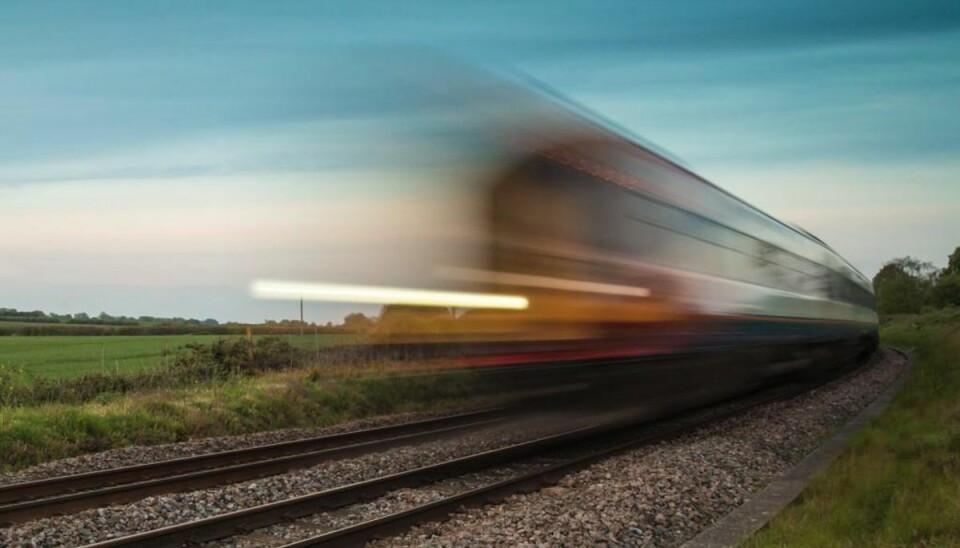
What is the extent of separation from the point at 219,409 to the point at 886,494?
9961 mm

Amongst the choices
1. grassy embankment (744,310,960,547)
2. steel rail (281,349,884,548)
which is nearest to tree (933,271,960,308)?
grassy embankment (744,310,960,547)

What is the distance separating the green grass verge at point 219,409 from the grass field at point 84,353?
3653 millimetres

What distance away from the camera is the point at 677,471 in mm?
9086

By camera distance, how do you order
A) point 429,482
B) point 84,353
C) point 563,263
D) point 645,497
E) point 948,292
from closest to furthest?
point 645,497 < point 563,263 < point 429,482 < point 84,353 < point 948,292

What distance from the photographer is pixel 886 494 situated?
816 cm

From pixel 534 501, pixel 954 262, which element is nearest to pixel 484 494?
pixel 534 501

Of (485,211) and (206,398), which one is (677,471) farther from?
(206,398)

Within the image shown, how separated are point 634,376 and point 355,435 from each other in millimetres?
4690

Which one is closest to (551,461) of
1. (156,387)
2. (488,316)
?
(488,316)

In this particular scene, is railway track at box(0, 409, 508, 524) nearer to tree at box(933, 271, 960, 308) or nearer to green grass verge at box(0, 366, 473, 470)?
green grass verge at box(0, 366, 473, 470)

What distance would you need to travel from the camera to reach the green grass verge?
A: 36.9 ft

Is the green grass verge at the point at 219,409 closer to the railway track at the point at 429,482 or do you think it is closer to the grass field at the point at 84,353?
the railway track at the point at 429,482

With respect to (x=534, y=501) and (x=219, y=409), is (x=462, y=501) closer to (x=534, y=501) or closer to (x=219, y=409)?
(x=534, y=501)

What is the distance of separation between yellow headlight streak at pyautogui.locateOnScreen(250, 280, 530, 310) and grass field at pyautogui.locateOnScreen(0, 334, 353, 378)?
1105cm
